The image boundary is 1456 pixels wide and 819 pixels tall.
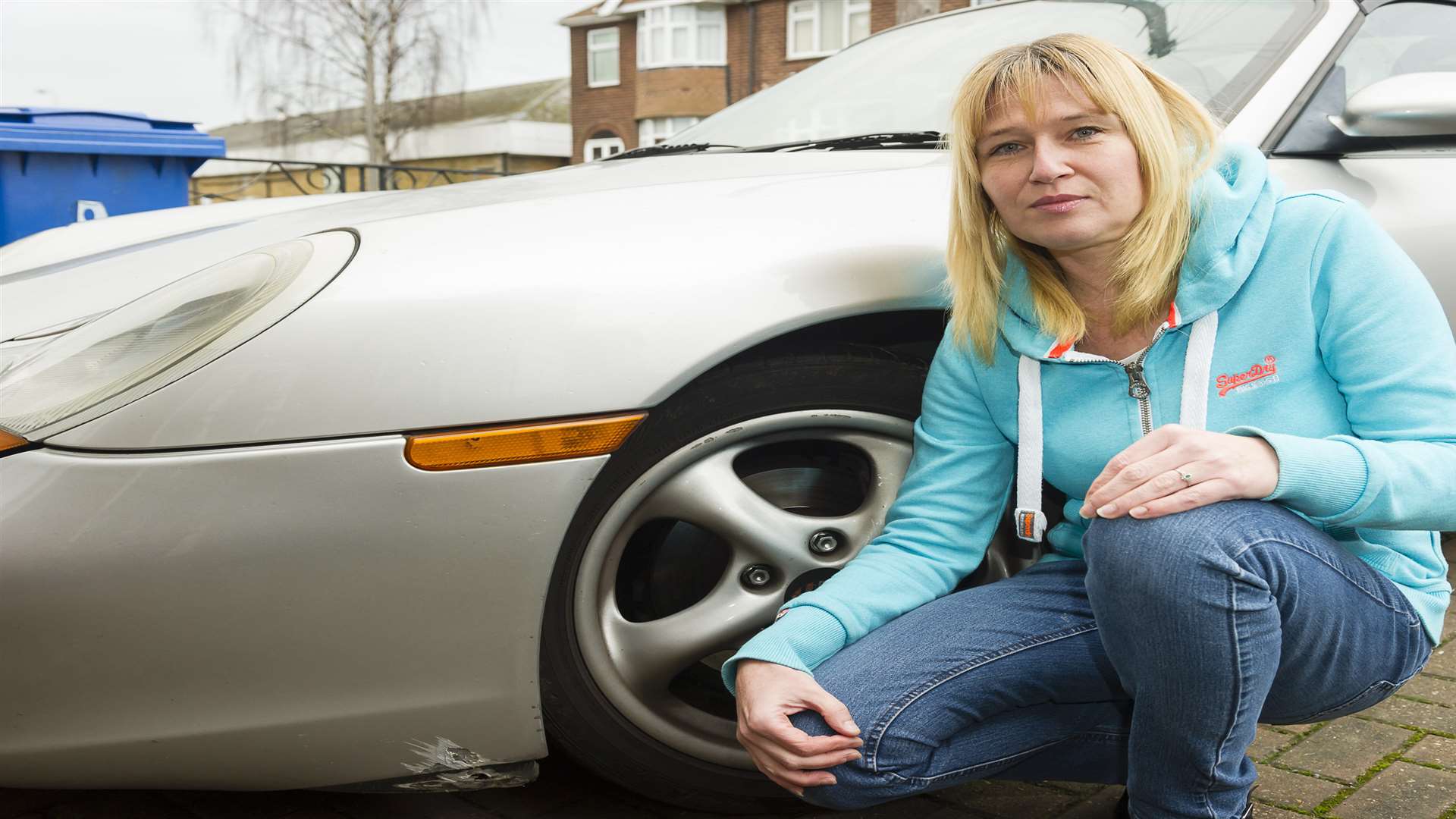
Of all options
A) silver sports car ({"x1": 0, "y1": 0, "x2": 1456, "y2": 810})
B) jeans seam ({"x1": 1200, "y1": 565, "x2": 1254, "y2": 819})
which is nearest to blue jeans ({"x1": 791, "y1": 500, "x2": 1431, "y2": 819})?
jeans seam ({"x1": 1200, "y1": 565, "x2": 1254, "y2": 819})

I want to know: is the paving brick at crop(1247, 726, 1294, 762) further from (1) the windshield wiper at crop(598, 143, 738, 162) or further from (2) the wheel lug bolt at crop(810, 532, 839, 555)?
(1) the windshield wiper at crop(598, 143, 738, 162)

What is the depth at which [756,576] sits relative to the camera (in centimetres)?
179

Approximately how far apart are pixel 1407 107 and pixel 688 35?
91.6 feet

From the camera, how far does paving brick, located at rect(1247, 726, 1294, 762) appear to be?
211 cm

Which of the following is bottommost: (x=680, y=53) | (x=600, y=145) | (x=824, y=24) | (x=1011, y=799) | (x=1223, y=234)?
(x=1011, y=799)

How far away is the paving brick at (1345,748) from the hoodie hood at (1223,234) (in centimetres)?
92

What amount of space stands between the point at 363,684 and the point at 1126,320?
1.12 m

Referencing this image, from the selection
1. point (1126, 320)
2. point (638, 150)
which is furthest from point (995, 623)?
point (638, 150)

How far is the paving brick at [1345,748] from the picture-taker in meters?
2.06

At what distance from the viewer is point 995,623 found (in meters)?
1.69

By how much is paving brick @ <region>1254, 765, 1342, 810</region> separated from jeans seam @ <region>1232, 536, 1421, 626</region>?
45 centimetres

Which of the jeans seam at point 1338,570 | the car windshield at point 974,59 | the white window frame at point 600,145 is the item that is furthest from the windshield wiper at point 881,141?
the white window frame at point 600,145

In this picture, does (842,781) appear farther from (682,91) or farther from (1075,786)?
(682,91)

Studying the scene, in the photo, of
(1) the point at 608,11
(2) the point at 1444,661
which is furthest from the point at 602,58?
(2) the point at 1444,661
